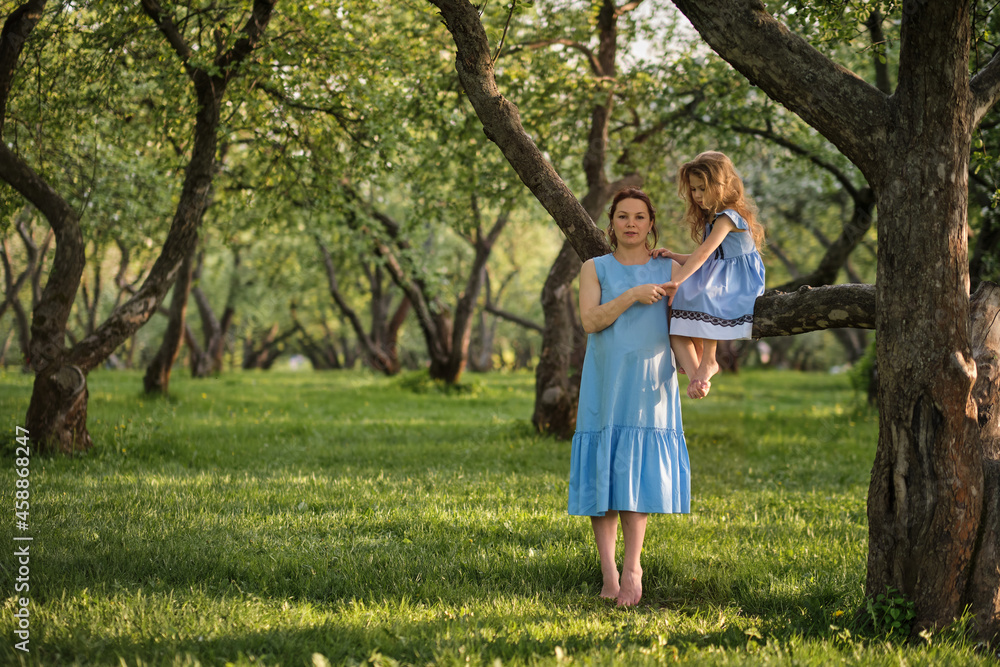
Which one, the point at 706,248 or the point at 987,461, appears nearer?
the point at 987,461

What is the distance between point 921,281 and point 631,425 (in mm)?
1710

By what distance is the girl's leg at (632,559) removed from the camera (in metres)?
4.57

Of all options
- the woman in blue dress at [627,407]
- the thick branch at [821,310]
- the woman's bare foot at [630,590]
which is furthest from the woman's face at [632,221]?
the woman's bare foot at [630,590]

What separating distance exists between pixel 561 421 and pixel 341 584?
289 inches

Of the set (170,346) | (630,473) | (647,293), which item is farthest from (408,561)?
(170,346)

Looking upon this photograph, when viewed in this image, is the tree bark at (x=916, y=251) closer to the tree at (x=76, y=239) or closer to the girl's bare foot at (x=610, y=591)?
the girl's bare foot at (x=610, y=591)

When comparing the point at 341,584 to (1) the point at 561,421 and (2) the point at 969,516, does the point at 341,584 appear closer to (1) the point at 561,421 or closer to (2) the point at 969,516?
(2) the point at 969,516

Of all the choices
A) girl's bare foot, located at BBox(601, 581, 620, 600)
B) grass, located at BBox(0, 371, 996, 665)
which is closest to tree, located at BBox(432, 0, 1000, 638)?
grass, located at BBox(0, 371, 996, 665)

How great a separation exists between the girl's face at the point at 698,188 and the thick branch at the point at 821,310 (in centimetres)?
76

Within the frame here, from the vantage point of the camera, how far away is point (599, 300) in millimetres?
4668

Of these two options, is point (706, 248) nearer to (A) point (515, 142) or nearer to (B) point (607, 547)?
(A) point (515, 142)

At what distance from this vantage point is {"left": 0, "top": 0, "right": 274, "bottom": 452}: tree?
859 centimetres

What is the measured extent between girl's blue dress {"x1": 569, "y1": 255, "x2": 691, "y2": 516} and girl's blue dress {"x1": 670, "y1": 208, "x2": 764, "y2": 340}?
0.17m

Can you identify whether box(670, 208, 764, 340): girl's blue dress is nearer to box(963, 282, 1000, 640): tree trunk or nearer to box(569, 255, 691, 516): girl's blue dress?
box(569, 255, 691, 516): girl's blue dress
